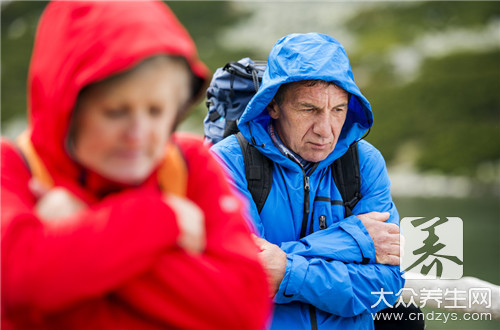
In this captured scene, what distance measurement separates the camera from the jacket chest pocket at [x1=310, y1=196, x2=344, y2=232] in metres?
3.48

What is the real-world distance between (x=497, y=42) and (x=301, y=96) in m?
76.7

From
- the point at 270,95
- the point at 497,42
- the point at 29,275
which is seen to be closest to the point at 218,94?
the point at 270,95

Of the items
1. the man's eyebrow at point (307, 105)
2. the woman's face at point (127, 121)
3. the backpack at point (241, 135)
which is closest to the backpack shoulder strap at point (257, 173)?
the backpack at point (241, 135)

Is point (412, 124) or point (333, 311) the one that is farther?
point (412, 124)

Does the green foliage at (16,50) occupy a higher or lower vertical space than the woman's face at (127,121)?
lower

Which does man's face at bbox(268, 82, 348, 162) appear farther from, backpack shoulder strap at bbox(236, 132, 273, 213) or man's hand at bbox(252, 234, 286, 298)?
man's hand at bbox(252, 234, 286, 298)

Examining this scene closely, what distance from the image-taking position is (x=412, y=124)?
6125 centimetres

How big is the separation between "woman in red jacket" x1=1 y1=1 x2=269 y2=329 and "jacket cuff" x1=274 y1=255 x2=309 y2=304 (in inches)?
61.8

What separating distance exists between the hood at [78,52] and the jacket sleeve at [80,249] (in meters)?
0.19

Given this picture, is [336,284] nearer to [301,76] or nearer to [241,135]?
[241,135]

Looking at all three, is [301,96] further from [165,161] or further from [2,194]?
[2,194]

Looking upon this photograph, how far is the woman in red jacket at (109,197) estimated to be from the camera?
4.79 ft

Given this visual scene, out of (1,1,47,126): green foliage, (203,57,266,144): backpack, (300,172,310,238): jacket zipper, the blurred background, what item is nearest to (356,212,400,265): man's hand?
(300,172,310,238): jacket zipper

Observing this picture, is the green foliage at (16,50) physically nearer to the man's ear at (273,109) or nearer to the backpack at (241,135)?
the backpack at (241,135)
